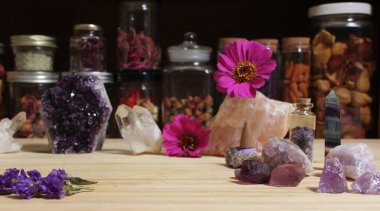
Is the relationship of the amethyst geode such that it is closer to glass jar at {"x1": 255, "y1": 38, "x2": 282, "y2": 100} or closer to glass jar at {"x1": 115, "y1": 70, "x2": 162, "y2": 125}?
glass jar at {"x1": 115, "y1": 70, "x2": 162, "y2": 125}

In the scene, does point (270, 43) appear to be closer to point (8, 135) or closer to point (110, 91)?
point (110, 91)

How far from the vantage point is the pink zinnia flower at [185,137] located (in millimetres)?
915

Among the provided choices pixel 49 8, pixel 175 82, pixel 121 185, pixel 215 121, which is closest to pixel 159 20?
pixel 175 82

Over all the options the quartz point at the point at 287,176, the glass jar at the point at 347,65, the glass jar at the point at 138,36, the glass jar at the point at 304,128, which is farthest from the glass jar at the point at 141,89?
the quartz point at the point at 287,176

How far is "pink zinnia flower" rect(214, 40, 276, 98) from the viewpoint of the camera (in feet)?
2.86

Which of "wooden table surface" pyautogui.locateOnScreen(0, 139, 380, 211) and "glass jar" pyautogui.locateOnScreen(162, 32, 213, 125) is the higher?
"glass jar" pyautogui.locateOnScreen(162, 32, 213, 125)

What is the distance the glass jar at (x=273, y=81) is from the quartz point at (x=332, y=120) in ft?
1.51

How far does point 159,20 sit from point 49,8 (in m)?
0.32

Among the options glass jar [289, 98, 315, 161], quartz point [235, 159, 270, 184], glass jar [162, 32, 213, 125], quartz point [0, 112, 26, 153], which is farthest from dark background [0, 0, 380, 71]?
quartz point [235, 159, 270, 184]

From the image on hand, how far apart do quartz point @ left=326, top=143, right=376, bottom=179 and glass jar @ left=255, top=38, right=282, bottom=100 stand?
538 millimetres

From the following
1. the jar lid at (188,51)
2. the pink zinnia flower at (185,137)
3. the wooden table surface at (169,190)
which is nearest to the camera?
the wooden table surface at (169,190)

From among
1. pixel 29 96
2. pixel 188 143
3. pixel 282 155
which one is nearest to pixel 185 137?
pixel 188 143

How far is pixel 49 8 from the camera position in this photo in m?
1.45

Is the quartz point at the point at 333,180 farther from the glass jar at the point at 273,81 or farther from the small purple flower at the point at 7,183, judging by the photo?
the glass jar at the point at 273,81
